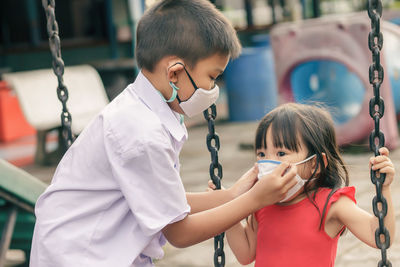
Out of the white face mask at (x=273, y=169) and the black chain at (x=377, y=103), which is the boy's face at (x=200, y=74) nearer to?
the white face mask at (x=273, y=169)

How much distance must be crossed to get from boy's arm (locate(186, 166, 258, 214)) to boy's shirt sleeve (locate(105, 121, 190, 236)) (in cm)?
41

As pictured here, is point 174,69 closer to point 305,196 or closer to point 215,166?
point 215,166

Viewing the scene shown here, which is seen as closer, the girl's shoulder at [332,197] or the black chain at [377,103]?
the black chain at [377,103]

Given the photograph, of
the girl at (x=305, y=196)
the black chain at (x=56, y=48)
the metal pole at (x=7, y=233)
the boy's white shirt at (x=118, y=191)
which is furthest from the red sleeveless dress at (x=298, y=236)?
the metal pole at (x=7, y=233)

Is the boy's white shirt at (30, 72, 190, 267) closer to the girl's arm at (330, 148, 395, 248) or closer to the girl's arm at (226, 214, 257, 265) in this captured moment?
the girl's arm at (226, 214, 257, 265)

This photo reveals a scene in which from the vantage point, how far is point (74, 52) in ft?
36.3

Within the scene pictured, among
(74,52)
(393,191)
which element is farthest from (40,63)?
(393,191)

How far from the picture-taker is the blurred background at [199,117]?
603cm

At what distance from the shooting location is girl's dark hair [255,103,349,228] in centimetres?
204

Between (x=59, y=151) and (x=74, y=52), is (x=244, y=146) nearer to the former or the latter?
(x=59, y=151)

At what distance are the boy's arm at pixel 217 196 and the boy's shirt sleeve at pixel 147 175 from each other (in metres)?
0.41

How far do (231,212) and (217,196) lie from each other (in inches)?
13.7

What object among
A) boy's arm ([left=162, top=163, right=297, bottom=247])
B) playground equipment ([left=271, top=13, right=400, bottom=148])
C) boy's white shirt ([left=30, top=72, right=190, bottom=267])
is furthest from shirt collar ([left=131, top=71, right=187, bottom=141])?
playground equipment ([left=271, top=13, right=400, bottom=148])

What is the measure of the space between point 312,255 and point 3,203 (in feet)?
6.31
